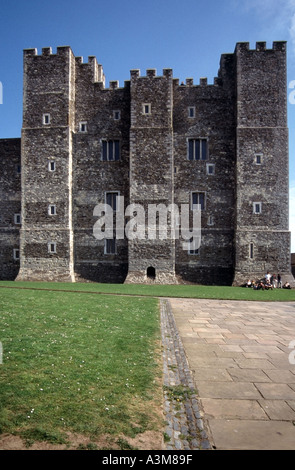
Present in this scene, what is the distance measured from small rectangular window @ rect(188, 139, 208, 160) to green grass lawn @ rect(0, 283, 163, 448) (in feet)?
67.1

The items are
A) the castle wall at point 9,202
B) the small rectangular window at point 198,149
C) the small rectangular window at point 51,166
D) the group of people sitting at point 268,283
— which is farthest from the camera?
the castle wall at point 9,202

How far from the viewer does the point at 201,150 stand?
27000mm

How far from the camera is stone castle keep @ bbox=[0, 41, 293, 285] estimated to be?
2544cm

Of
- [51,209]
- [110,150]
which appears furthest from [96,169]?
[51,209]

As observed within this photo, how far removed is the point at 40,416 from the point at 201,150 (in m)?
25.6

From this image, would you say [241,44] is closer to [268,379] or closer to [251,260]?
[251,260]

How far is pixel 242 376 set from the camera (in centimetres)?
586

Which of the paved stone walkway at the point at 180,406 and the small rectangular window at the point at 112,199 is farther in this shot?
the small rectangular window at the point at 112,199

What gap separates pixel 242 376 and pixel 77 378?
293 centimetres

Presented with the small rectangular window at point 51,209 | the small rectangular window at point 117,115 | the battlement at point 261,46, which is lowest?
the small rectangular window at point 51,209

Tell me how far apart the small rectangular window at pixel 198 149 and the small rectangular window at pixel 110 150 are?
606 cm

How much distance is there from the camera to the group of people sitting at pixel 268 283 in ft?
77.0

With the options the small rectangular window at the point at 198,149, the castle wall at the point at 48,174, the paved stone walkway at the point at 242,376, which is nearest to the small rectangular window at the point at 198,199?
the small rectangular window at the point at 198,149

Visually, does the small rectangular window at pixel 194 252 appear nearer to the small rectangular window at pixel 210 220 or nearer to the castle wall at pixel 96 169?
the small rectangular window at pixel 210 220
